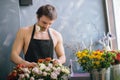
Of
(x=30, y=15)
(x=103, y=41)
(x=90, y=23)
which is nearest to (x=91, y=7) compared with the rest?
(x=90, y=23)

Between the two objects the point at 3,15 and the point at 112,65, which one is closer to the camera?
the point at 112,65

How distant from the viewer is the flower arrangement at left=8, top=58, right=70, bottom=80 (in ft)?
4.82

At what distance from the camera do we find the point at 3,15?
210 cm

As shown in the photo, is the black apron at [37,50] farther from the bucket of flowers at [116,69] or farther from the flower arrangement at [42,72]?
the bucket of flowers at [116,69]

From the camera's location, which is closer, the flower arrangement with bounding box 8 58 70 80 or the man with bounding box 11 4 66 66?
the flower arrangement with bounding box 8 58 70 80

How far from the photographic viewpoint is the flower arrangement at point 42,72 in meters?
1.47

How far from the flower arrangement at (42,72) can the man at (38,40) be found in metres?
0.34

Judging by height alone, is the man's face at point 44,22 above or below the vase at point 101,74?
above

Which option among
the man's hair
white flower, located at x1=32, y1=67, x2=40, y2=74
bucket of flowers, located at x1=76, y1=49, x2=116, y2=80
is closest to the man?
the man's hair

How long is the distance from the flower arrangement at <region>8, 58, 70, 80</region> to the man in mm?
342

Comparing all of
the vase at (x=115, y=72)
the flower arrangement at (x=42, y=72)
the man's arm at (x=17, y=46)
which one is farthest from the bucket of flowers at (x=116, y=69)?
the man's arm at (x=17, y=46)

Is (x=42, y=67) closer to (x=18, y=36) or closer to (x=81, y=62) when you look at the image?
(x=81, y=62)

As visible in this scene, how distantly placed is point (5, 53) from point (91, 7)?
3.11ft

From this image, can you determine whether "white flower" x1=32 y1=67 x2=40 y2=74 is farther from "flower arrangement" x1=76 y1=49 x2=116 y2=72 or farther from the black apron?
the black apron
